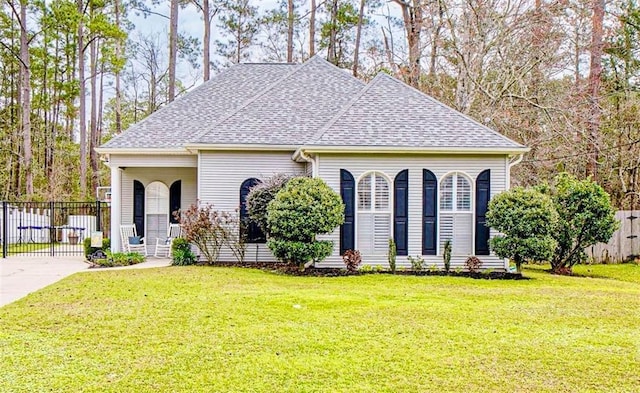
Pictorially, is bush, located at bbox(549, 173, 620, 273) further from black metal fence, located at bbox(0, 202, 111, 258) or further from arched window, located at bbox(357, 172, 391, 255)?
black metal fence, located at bbox(0, 202, 111, 258)

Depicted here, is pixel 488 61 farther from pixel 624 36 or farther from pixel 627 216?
pixel 627 216

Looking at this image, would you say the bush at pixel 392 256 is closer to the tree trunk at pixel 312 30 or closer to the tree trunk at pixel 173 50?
the tree trunk at pixel 173 50

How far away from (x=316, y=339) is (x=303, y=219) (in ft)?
18.7

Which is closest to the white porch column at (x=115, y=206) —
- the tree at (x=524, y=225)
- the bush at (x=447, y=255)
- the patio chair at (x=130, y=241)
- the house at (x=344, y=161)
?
the house at (x=344, y=161)

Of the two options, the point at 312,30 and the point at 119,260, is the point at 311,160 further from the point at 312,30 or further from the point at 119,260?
the point at 312,30

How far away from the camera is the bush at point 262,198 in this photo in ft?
43.3

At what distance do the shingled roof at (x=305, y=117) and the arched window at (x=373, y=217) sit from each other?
1.02 m

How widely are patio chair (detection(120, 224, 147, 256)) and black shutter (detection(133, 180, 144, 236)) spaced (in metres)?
0.58

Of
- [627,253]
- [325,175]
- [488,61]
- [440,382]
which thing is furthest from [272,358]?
[488,61]

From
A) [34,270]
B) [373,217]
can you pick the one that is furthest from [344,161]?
[34,270]

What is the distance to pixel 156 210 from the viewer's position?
55.3ft

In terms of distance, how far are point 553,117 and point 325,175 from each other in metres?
11.4

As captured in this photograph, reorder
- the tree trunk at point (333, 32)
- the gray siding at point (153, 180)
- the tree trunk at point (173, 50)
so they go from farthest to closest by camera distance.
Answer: the tree trunk at point (333, 32) < the tree trunk at point (173, 50) < the gray siding at point (153, 180)

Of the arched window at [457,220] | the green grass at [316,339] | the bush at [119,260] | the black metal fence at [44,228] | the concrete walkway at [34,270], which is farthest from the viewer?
the black metal fence at [44,228]
